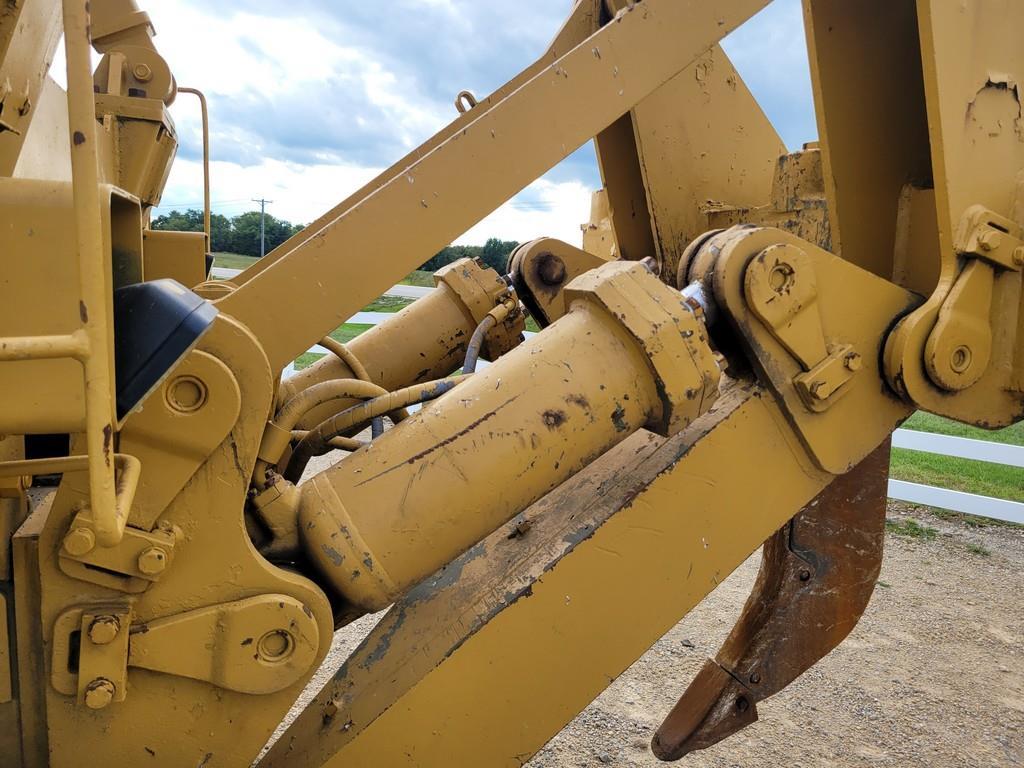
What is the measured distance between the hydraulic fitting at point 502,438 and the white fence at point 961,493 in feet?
17.8

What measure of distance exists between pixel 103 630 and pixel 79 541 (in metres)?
0.17

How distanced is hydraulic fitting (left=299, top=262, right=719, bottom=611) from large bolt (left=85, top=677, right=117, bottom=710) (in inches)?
15.7

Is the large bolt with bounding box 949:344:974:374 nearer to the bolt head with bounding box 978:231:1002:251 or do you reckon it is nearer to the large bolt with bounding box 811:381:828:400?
the bolt head with bounding box 978:231:1002:251

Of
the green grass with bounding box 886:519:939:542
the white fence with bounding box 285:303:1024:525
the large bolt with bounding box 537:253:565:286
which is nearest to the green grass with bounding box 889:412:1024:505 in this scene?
the white fence with bounding box 285:303:1024:525

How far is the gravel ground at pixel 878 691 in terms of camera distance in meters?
3.23

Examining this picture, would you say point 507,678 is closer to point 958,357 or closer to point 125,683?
point 125,683

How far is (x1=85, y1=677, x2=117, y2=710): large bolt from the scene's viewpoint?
1321 millimetres

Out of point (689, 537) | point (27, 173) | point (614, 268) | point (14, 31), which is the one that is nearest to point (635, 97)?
point (614, 268)

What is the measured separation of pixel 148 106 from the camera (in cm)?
287

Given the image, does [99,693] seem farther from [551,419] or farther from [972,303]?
[972,303]

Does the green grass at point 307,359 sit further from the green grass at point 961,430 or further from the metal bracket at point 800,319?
the metal bracket at point 800,319

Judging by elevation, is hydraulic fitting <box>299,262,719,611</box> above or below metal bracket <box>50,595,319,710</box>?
above

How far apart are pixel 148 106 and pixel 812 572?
9.62 ft

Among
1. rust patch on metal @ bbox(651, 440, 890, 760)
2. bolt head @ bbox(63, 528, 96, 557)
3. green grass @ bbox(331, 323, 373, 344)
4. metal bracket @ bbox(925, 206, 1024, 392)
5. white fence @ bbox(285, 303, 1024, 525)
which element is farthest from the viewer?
green grass @ bbox(331, 323, 373, 344)
